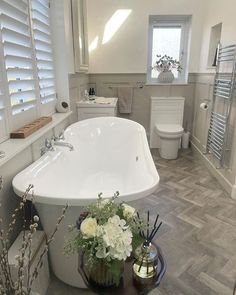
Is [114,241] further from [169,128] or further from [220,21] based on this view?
[220,21]

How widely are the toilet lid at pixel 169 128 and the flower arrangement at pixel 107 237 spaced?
2764 mm

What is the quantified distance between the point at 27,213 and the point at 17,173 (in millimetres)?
336

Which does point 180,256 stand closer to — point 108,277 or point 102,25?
point 108,277

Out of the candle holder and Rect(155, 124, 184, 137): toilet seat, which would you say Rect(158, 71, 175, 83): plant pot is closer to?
Rect(155, 124, 184, 137): toilet seat

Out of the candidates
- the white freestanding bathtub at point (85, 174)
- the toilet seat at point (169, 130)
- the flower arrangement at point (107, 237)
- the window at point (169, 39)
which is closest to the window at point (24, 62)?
the white freestanding bathtub at point (85, 174)

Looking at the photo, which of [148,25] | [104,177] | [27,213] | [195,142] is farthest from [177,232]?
[148,25]

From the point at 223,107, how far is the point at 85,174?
1.84 meters

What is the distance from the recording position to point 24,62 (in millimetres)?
1845

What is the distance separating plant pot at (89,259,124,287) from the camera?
2.62 ft

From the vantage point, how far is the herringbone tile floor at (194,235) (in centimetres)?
147

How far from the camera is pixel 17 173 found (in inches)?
58.5

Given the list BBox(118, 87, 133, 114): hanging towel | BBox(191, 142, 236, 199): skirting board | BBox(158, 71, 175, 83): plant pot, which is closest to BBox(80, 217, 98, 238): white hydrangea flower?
BBox(191, 142, 236, 199): skirting board

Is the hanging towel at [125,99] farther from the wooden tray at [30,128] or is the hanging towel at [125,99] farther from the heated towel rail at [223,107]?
the wooden tray at [30,128]

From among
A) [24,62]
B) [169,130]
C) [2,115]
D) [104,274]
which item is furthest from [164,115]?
[104,274]
